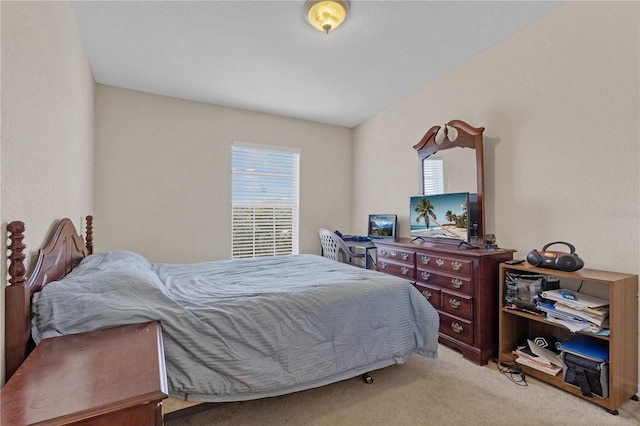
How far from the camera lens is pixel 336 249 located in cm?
385

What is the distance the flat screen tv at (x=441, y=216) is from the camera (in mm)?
2617

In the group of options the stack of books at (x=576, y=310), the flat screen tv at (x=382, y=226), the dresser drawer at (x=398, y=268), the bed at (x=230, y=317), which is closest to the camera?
the bed at (x=230, y=317)

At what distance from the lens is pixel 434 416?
163 cm

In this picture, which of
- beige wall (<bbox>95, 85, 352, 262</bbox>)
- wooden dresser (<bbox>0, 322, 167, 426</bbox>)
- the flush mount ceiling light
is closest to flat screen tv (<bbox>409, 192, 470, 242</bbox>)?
the flush mount ceiling light

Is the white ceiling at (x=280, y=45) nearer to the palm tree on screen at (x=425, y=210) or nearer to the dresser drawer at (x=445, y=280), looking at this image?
the palm tree on screen at (x=425, y=210)

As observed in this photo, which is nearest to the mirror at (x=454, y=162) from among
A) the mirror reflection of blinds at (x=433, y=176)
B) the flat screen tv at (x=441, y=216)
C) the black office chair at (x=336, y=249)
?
the mirror reflection of blinds at (x=433, y=176)

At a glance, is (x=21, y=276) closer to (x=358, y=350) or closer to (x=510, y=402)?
(x=358, y=350)

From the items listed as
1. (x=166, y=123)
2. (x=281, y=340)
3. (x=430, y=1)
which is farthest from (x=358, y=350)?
(x=166, y=123)

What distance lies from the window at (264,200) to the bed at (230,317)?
1763mm

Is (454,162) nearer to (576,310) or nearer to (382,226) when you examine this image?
(382,226)

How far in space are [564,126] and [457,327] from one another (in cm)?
175

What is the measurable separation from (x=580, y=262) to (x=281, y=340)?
6.26ft

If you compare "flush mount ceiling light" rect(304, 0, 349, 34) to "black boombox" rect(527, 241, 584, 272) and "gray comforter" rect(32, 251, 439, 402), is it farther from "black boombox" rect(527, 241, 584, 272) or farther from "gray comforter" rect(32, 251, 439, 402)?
"black boombox" rect(527, 241, 584, 272)

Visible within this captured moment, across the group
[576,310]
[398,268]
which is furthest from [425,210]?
[576,310]
